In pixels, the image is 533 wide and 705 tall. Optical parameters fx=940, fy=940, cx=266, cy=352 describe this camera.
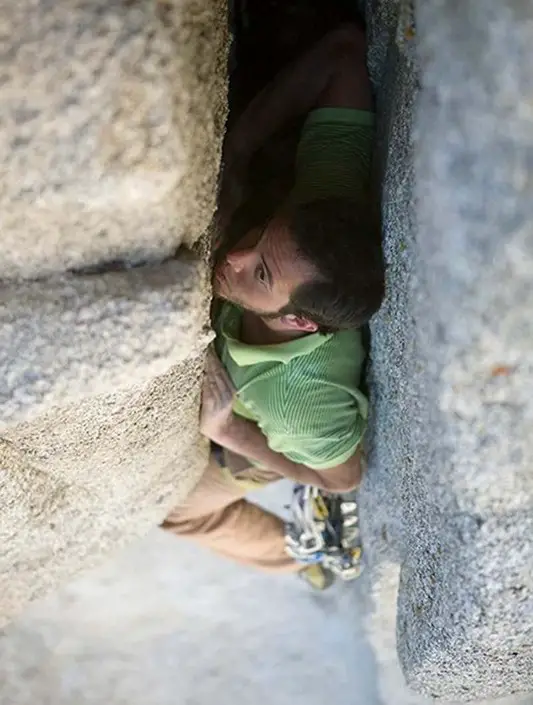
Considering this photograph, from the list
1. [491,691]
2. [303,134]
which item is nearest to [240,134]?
[303,134]

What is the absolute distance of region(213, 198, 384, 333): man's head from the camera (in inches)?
32.5

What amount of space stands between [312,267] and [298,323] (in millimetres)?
102

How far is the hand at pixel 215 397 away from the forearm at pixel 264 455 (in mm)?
27

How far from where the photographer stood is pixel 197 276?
0.65 metres

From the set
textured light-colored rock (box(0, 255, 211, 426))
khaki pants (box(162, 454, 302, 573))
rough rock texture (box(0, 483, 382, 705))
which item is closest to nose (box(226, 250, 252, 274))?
textured light-colored rock (box(0, 255, 211, 426))

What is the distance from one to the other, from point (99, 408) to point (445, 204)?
352 millimetres

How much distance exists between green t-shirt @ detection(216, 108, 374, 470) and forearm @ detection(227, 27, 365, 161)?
0.08 feet

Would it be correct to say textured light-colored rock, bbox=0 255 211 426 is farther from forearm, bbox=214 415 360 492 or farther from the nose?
forearm, bbox=214 415 360 492

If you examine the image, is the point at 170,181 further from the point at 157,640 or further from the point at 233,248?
the point at 157,640

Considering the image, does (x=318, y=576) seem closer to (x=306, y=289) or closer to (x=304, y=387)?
(x=304, y=387)

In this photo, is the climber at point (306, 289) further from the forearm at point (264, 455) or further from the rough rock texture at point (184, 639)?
the rough rock texture at point (184, 639)

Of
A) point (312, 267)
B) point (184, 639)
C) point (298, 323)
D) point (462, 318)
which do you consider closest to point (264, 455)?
point (298, 323)

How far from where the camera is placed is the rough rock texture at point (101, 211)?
52cm

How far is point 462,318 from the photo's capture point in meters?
0.54
